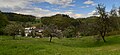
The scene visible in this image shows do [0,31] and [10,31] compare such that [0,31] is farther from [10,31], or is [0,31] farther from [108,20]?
[108,20]

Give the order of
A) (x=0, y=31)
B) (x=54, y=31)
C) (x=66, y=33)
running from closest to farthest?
(x=54, y=31) → (x=0, y=31) → (x=66, y=33)

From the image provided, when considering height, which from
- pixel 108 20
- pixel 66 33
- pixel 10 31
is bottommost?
pixel 66 33

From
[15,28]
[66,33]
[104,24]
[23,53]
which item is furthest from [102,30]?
[66,33]

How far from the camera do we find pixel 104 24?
230 feet

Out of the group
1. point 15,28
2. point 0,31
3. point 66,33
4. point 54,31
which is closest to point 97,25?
point 54,31

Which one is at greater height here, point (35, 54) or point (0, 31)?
point (35, 54)

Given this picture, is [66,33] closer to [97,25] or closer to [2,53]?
[97,25]

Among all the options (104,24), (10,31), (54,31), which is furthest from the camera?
(10,31)

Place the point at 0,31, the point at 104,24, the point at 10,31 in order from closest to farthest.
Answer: the point at 104,24 < the point at 10,31 < the point at 0,31

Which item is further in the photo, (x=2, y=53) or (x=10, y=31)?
(x=10, y=31)

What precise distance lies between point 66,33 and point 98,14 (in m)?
88.9

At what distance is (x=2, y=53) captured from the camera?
41062 mm

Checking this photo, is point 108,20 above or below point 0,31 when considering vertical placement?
above

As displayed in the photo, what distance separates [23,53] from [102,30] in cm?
3726
